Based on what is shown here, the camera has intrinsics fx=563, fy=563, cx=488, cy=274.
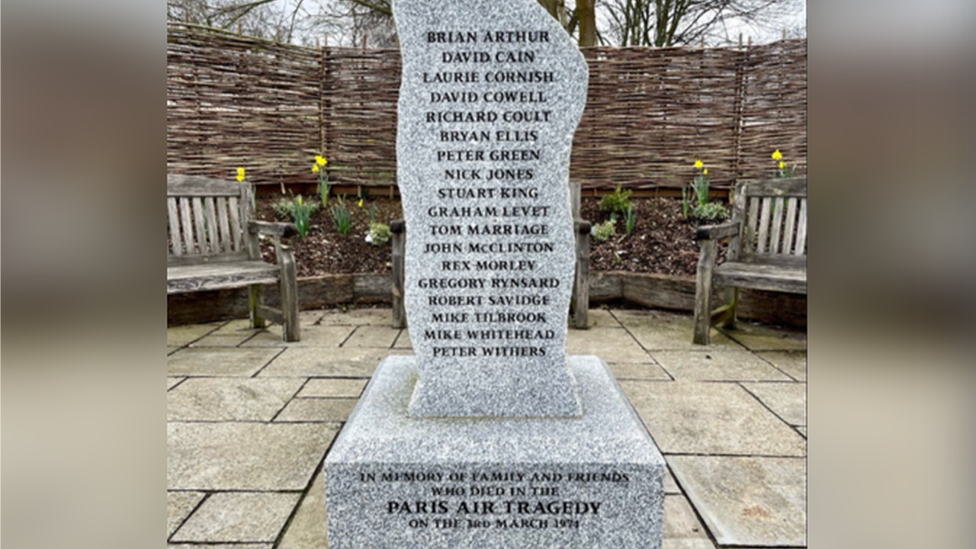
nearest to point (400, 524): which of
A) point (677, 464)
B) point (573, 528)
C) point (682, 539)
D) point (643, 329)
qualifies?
point (573, 528)

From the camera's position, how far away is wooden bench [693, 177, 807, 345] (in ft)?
12.4

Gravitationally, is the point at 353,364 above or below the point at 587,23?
below

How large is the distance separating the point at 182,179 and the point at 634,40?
8246 millimetres

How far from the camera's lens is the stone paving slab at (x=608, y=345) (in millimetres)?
3695

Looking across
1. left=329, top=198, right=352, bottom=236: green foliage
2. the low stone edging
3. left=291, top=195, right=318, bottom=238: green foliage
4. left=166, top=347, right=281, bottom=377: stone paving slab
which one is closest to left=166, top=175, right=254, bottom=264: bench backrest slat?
the low stone edging

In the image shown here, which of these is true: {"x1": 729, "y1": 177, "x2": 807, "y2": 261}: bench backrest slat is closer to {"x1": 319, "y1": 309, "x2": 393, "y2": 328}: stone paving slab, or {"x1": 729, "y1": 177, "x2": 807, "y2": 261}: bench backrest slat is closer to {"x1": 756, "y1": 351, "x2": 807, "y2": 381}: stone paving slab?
{"x1": 756, "y1": 351, "x2": 807, "y2": 381}: stone paving slab

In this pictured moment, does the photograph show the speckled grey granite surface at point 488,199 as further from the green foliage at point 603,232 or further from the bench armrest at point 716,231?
the green foliage at point 603,232

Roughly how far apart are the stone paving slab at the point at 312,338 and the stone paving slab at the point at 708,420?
6.98ft

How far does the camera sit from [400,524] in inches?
71.2

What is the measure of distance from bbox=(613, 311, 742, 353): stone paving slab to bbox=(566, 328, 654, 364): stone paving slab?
98 millimetres

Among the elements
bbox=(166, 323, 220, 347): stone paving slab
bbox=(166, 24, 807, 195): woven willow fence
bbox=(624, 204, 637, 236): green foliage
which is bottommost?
bbox=(166, 323, 220, 347): stone paving slab

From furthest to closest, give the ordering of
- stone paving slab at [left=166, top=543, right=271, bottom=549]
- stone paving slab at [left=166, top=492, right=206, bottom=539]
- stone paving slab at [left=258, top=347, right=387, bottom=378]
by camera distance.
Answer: stone paving slab at [left=258, top=347, right=387, bottom=378] → stone paving slab at [left=166, top=492, right=206, bottom=539] → stone paving slab at [left=166, top=543, right=271, bottom=549]

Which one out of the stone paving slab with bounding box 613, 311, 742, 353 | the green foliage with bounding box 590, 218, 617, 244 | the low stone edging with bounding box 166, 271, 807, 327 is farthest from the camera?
the green foliage with bounding box 590, 218, 617, 244

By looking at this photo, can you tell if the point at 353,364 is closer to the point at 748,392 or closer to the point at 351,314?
the point at 351,314
